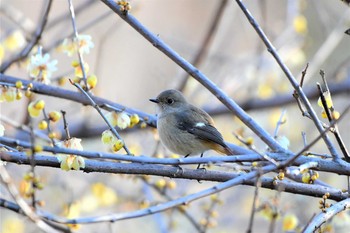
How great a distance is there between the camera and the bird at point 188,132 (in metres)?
3.67

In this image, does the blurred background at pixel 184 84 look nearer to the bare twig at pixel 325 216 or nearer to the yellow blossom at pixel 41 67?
the yellow blossom at pixel 41 67

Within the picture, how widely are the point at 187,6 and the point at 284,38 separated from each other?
202 inches

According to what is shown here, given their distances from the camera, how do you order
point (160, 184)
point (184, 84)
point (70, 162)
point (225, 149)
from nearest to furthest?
point (70, 162) < point (160, 184) < point (225, 149) < point (184, 84)

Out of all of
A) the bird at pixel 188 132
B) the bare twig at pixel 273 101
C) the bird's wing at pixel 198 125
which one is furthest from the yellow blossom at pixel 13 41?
the bare twig at pixel 273 101

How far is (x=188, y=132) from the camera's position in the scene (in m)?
3.87

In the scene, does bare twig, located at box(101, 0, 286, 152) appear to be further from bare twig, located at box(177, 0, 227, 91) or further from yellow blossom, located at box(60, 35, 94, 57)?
bare twig, located at box(177, 0, 227, 91)

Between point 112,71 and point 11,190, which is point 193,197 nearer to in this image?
point 11,190

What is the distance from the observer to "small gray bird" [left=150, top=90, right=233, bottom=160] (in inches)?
145

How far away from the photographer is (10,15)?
171 inches

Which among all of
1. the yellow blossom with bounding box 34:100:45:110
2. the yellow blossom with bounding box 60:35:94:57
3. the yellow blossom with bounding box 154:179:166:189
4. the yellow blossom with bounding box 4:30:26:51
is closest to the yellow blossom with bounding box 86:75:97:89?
the yellow blossom with bounding box 60:35:94:57

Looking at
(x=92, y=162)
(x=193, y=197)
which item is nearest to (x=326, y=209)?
(x=193, y=197)

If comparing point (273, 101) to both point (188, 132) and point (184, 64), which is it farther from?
point (184, 64)

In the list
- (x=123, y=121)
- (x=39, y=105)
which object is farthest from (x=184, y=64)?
(x=39, y=105)

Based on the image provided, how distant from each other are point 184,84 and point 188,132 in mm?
1151
